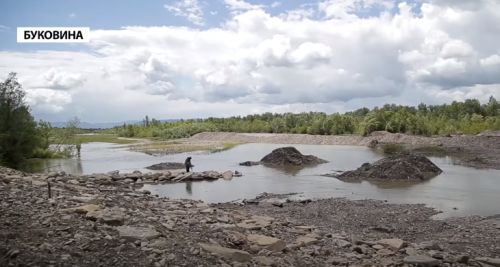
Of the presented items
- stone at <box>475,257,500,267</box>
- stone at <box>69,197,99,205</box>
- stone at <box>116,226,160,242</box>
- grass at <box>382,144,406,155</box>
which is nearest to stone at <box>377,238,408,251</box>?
stone at <box>475,257,500,267</box>

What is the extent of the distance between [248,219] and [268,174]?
16849 mm

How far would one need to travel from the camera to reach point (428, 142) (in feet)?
190

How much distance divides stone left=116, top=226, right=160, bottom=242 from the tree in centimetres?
2951

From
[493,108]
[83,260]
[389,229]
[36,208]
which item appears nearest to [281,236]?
[389,229]

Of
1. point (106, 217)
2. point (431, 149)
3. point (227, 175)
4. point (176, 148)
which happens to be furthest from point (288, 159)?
point (176, 148)

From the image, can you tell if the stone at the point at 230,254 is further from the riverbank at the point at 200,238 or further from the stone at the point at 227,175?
the stone at the point at 227,175

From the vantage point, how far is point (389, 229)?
12.4 m

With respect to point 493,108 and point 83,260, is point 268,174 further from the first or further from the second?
point 493,108

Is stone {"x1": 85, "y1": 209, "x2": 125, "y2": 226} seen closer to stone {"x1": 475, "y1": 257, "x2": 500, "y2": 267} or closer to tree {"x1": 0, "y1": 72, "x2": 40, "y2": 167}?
stone {"x1": 475, "y1": 257, "x2": 500, "y2": 267}

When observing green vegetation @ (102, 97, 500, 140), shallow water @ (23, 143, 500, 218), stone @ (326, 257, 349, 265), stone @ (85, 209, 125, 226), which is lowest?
shallow water @ (23, 143, 500, 218)

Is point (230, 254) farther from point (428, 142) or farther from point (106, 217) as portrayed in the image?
point (428, 142)

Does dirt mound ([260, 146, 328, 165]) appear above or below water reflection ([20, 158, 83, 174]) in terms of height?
above

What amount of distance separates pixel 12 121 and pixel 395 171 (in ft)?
98.7

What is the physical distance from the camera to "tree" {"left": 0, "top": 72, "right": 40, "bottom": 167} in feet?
109
